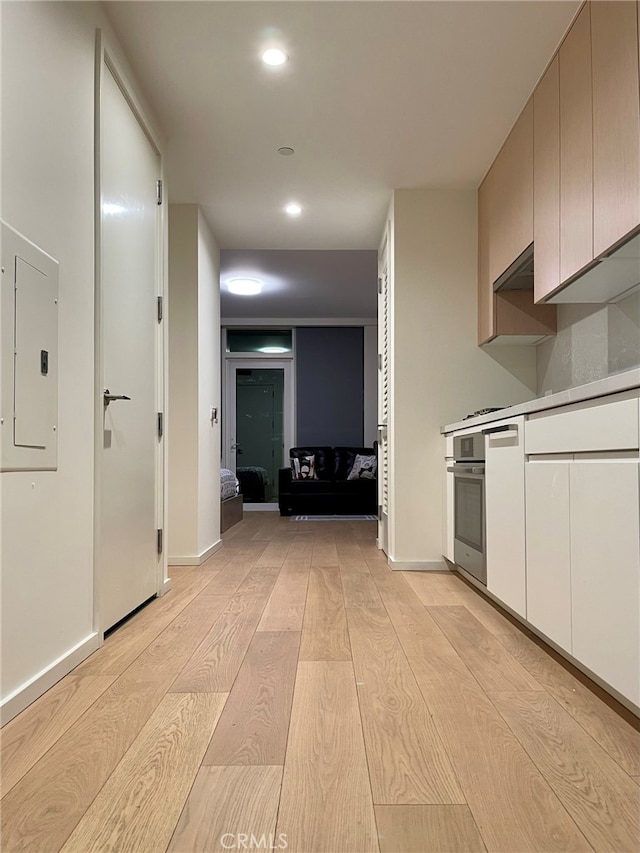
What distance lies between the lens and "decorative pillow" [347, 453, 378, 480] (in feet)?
26.8

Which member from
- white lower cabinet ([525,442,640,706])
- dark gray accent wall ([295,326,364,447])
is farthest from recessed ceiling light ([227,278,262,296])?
white lower cabinet ([525,442,640,706])

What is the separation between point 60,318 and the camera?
2.01 metres

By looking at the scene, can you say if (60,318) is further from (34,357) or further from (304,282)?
(304,282)

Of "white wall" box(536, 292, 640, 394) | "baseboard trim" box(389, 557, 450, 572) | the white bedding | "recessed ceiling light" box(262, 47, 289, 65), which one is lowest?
"baseboard trim" box(389, 557, 450, 572)

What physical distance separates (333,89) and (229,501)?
177 inches

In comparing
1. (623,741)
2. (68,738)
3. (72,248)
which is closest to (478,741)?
(623,741)

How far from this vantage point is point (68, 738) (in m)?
1.50

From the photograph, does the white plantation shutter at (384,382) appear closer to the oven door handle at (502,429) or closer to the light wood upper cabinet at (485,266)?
the light wood upper cabinet at (485,266)

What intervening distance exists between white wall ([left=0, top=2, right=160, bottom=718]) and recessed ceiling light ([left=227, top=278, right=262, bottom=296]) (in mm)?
4448

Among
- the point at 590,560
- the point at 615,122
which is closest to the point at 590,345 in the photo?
the point at 615,122

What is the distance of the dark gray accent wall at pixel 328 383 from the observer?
927cm

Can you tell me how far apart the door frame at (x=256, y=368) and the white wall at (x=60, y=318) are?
698 cm

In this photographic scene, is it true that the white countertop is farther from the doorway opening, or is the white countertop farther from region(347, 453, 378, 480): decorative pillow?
the doorway opening

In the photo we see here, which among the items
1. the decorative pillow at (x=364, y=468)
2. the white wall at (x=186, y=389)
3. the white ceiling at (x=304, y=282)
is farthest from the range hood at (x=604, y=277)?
the decorative pillow at (x=364, y=468)
